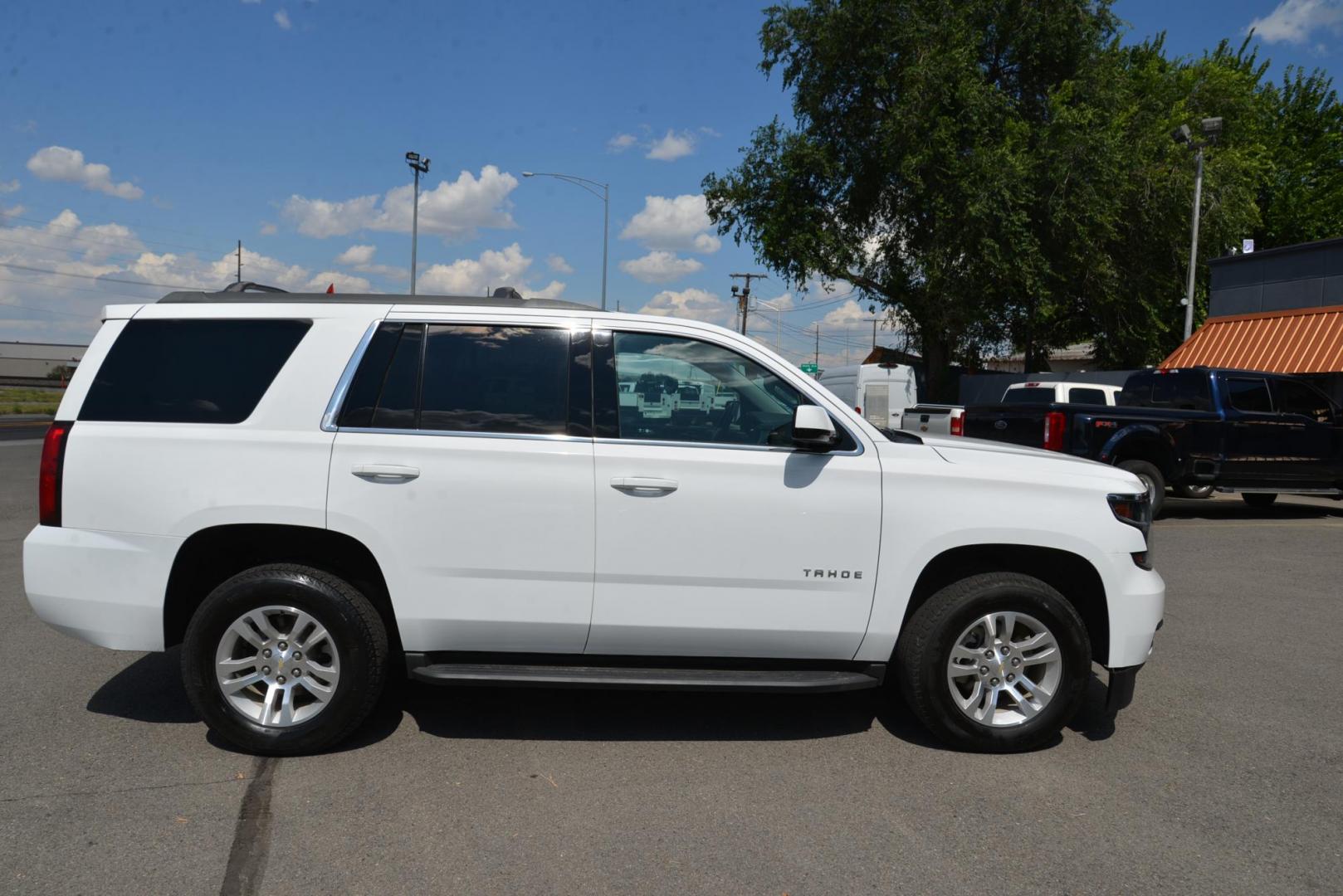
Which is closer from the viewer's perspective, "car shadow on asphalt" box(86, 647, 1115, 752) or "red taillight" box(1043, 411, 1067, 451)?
"car shadow on asphalt" box(86, 647, 1115, 752)

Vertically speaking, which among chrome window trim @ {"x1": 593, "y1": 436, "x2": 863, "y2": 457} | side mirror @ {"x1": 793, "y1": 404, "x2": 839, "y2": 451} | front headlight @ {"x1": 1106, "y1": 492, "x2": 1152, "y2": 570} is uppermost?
side mirror @ {"x1": 793, "y1": 404, "x2": 839, "y2": 451}

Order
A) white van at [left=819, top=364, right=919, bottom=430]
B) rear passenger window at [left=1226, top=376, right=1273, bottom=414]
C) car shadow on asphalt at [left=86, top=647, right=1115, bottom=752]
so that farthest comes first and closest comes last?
white van at [left=819, top=364, right=919, bottom=430], rear passenger window at [left=1226, top=376, right=1273, bottom=414], car shadow on asphalt at [left=86, top=647, right=1115, bottom=752]

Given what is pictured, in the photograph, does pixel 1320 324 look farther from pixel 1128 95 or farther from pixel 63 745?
pixel 63 745

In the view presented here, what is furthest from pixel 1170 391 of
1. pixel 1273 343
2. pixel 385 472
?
pixel 385 472

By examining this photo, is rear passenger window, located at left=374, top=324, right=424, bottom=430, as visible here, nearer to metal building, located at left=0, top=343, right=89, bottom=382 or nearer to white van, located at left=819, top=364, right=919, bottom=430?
white van, located at left=819, top=364, right=919, bottom=430

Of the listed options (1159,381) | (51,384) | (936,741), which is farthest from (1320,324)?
(51,384)

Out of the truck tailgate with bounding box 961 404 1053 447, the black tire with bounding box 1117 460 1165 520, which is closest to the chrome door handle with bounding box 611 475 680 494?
the truck tailgate with bounding box 961 404 1053 447

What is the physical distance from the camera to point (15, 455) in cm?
1858

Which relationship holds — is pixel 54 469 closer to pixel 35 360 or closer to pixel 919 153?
pixel 919 153

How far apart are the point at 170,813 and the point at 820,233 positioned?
26.4 m

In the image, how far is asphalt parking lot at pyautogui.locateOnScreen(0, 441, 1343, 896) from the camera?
332 cm

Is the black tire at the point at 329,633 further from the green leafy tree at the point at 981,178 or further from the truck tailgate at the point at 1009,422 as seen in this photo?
the green leafy tree at the point at 981,178

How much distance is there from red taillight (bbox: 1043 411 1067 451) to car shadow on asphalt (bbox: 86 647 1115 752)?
667 centimetres

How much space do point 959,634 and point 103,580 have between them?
369 cm
